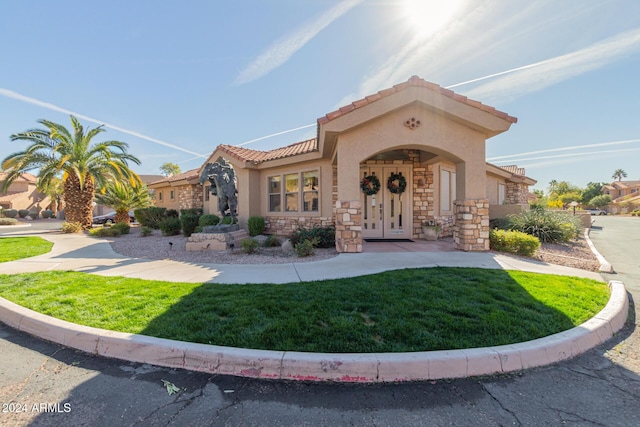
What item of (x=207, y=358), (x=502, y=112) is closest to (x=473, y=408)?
(x=207, y=358)

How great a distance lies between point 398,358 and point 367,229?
329 inches

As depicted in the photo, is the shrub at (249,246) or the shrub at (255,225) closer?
the shrub at (249,246)

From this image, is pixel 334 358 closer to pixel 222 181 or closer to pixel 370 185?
pixel 370 185

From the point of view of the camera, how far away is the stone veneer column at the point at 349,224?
8.04 metres

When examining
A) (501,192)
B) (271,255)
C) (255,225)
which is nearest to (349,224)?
(271,255)

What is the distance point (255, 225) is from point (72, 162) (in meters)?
13.0

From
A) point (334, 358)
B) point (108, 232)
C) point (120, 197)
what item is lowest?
point (334, 358)

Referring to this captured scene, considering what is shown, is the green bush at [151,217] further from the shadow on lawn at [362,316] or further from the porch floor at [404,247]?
the shadow on lawn at [362,316]

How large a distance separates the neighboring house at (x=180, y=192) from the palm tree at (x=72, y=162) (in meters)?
3.17

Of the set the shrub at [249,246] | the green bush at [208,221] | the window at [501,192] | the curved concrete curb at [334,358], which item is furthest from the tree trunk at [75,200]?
the window at [501,192]

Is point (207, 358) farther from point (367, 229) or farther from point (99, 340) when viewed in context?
point (367, 229)

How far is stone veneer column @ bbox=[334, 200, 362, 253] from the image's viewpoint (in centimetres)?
804

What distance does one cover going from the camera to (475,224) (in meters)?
8.30

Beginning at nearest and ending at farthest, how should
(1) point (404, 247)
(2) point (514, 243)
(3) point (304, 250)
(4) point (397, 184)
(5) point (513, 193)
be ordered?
(3) point (304, 250)
(2) point (514, 243)
(1) point (404, 247)
(4) point (397, 184)
(5) point (513, 193)
